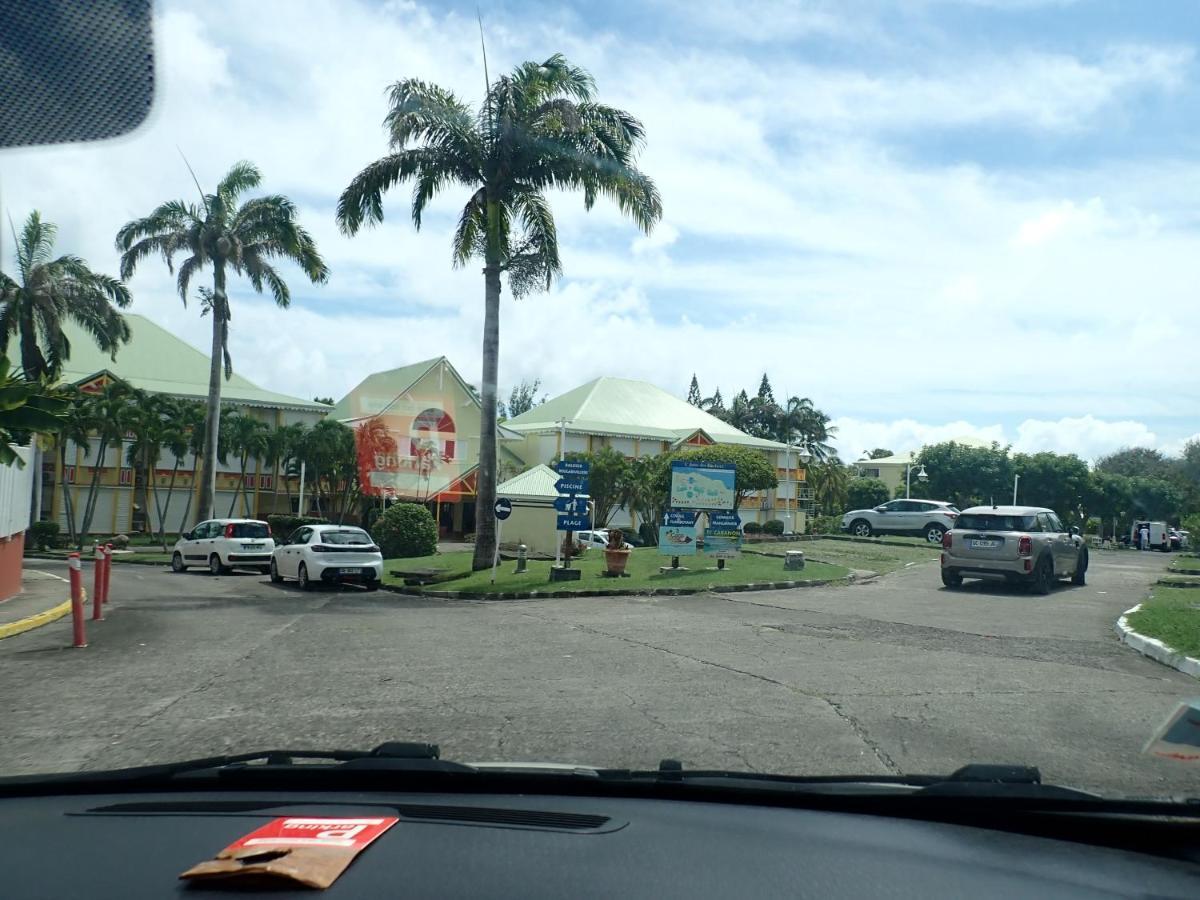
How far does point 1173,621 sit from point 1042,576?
611 centimetres

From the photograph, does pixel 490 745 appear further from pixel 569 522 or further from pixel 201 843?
pixel 569 522

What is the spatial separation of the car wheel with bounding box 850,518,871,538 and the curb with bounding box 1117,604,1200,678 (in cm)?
2830

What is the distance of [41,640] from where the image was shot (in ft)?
43.4

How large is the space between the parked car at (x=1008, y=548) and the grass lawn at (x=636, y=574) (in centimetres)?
275

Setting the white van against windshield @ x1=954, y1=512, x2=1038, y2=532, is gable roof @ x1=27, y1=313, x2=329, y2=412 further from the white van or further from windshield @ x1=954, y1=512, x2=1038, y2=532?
the white van

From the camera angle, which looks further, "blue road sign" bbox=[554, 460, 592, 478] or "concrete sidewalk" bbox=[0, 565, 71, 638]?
"blue road sign" bbox=[554, 460, 592, 478]

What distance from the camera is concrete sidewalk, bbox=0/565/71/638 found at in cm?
1431

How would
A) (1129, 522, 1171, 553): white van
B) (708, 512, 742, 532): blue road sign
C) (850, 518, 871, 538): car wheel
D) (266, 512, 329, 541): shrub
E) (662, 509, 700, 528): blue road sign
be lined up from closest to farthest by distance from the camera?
(662, 509, 700, 528): blue road sign → (708, 512, 742, 532): blue road sign → (850, 518, 871, 538): car wheel → (266, 512, 329, 541): shrub → (1129, 522, 1171, 553): white van

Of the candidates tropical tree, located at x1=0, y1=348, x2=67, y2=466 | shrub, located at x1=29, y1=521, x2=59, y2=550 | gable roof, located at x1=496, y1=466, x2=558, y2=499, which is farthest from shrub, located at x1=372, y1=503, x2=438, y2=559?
tropical tree, located at x1=0, y1=348, x2=67, y2=466

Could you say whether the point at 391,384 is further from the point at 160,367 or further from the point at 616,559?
the point at 616,559

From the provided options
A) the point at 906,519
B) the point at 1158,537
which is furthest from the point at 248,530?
the point at 1158,537

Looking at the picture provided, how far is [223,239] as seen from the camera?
35188mm

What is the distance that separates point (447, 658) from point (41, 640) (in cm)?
581

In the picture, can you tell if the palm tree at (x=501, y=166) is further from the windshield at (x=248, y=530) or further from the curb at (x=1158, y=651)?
the curb at (x=1158, y=651)
